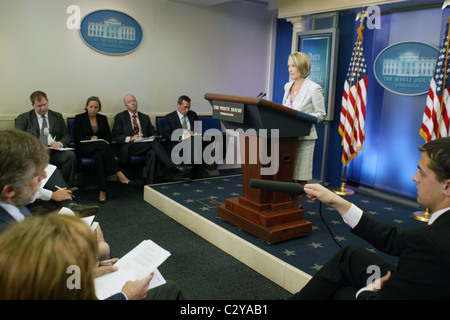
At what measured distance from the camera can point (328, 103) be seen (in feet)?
17.9

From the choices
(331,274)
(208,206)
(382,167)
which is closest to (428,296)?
(331,274)

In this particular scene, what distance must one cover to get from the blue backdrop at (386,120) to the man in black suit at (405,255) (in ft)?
11.5

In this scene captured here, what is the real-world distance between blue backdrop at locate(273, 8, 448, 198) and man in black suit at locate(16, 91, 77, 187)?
3453 millimetres

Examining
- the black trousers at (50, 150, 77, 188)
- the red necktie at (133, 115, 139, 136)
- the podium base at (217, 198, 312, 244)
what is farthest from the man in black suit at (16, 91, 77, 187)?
the podium base at (217, 198, 312, 244)

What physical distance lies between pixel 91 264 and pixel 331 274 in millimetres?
1236

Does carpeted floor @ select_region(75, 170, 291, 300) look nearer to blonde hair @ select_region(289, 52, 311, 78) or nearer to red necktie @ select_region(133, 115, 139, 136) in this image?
red necktie @ select_region(133, 115, 139, 136)

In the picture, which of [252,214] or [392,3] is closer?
[252,214]

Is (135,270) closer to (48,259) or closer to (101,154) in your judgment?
(48,259)

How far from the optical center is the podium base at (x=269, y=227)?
3291mm

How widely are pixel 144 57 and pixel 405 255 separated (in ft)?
17.2

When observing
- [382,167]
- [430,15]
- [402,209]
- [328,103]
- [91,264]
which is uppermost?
[430,15]

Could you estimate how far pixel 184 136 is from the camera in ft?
18.2

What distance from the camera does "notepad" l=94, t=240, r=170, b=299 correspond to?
1.82 meters
